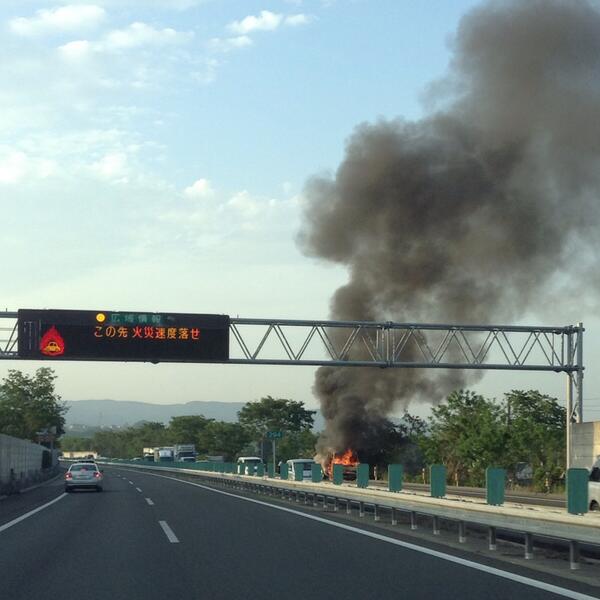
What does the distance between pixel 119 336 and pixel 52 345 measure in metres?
2.79

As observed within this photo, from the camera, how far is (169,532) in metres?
17.8

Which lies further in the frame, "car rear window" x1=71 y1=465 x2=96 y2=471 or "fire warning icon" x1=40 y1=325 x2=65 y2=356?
"car rear window" x1=71 y1=465 x2=96 y2=471

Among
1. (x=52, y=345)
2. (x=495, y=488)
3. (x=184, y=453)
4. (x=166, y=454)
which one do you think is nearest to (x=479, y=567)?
(x=495, y=488)

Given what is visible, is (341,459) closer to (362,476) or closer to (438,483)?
(362,476)

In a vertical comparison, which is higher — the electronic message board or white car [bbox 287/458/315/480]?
the electronic message board

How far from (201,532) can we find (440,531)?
460 centimetres

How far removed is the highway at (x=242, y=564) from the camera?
33.3 feet

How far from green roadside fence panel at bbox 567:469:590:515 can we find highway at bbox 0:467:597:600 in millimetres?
1773

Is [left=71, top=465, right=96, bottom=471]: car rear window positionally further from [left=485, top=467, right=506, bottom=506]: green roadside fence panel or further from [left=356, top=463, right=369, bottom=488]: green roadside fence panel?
[left=485, top=467, right=506, bottom=506]: green roadside fence panel

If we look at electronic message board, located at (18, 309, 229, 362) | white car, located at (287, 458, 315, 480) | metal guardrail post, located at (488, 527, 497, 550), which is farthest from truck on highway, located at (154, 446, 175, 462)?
metal guardrail post, located at (488, 527, 497, 550)

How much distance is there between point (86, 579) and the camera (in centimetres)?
1126

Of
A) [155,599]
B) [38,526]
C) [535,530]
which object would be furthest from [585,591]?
[38,526]

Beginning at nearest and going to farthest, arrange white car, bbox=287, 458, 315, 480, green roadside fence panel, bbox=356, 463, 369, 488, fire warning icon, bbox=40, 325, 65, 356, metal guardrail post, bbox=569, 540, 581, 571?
metal guardrail post, bbox=569, 540, 581, 571 → green roadside fence panel, bbox=356, 463, 369, 488 → fire warning icon, bbox=40, 325, 65, 356 → white car, bbox=287, 458, 315, 480

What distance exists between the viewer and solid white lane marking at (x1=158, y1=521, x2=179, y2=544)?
16172 millimetres
